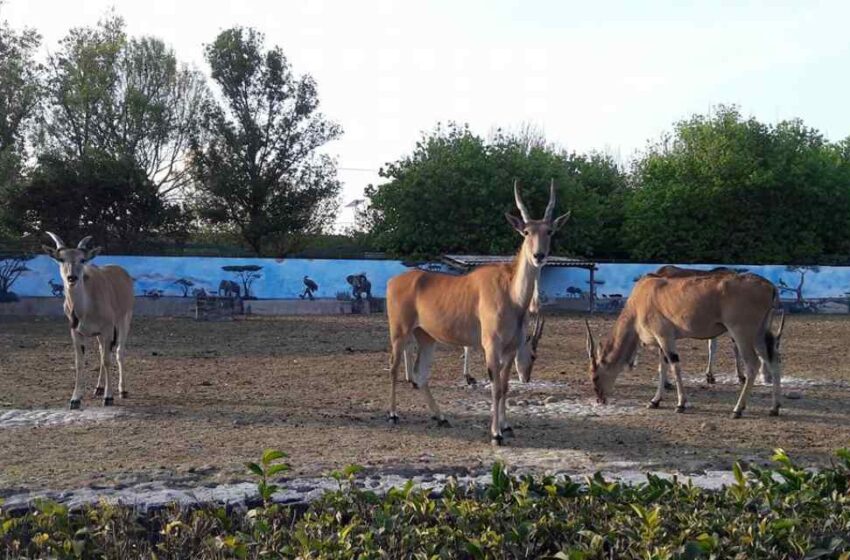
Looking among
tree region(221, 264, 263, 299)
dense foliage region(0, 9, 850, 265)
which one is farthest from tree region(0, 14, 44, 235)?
tree region(221, 264, 263, 299)

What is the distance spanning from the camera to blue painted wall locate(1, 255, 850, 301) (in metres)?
28.0

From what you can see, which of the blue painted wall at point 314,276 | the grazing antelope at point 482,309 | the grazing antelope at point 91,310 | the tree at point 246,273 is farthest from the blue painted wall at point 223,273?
the grazing antelope at point 482,309

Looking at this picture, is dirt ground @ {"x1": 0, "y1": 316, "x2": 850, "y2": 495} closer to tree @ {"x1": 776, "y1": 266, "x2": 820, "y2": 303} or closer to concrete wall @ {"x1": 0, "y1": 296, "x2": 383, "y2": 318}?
concrete wall @ {"x1": 0, "y1": 296, "x2": 383, "y2": 318}

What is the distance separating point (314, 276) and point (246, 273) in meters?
2.25

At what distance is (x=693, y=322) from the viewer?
37.5 ft

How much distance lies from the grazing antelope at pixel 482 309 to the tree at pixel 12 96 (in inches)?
906

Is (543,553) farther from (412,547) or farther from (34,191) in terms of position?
(34,191)

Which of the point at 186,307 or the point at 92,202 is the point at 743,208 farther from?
the point at 92,202

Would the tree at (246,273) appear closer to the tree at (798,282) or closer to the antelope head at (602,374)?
the tree at (798,282)

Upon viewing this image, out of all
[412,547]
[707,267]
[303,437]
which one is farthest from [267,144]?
[412,547]

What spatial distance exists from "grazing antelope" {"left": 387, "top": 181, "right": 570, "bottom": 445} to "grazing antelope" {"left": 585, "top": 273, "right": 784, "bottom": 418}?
8.00 feet

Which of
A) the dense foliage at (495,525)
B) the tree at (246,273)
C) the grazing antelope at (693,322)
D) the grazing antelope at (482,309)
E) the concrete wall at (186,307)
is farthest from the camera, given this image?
the tree at (246,273)

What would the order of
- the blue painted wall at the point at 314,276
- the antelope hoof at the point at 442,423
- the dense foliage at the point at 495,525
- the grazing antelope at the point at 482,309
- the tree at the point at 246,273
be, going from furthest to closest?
the tree at the point at 246,273, the blue painted wall at the point at 314,276, the antelope hoof at the point at 442,423, the grazing antelope at the point at 482,309, the dense foliage at the point at 495,525

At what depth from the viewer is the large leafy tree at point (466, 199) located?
1287 inches
